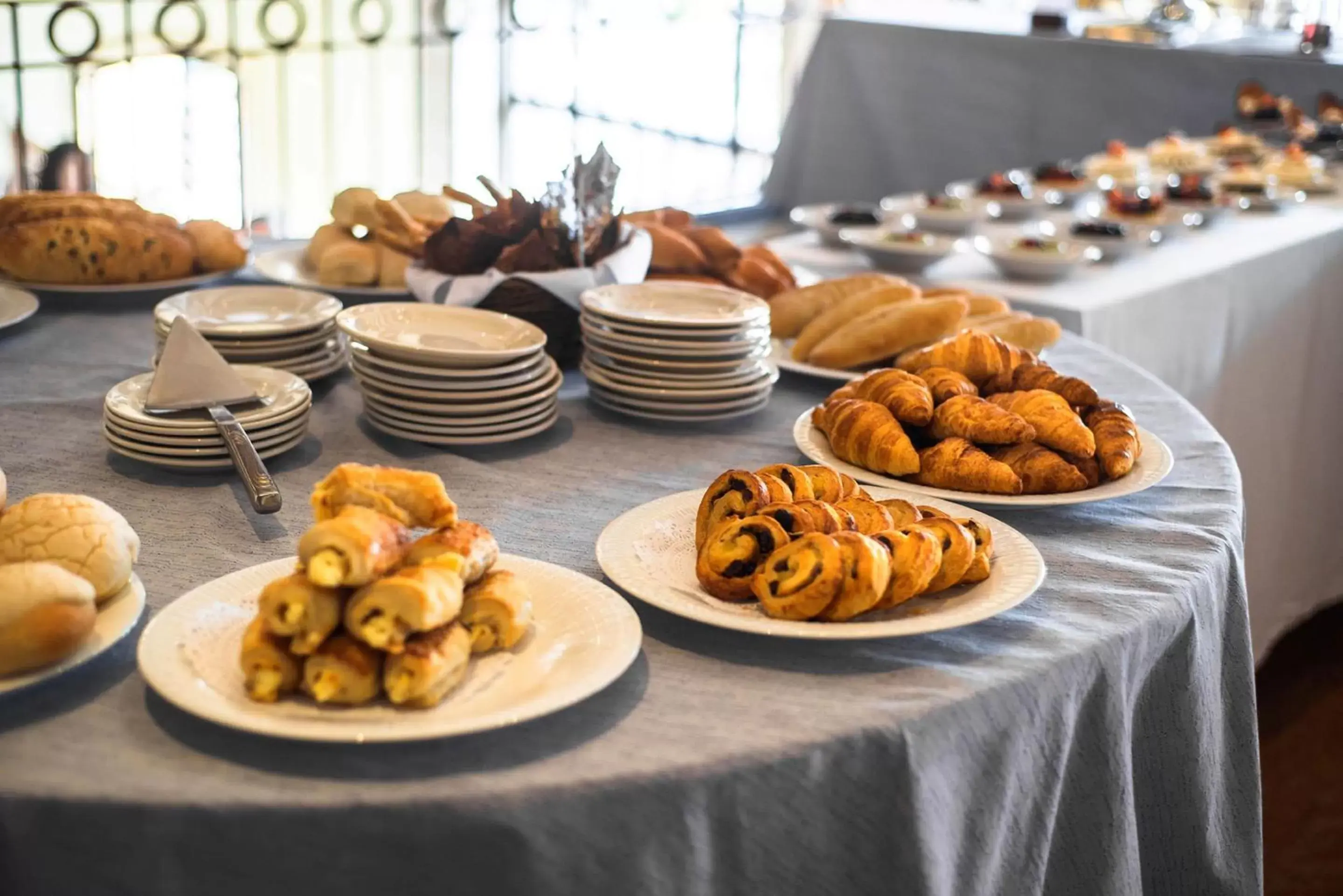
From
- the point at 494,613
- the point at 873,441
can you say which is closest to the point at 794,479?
the point at 873,441

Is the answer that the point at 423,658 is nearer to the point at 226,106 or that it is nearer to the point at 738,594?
the point at 738,594

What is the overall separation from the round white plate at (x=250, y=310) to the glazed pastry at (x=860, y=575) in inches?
28.5

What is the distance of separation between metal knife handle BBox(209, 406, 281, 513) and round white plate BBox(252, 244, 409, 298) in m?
0.47

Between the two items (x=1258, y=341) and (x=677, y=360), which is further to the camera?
(x=1258, y=341)

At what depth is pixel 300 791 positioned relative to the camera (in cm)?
64

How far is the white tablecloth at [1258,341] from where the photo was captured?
79.2 inches

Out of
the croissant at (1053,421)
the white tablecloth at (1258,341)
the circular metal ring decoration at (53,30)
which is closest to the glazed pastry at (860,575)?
the croissant at (1053,421)

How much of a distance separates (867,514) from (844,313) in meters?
0.60

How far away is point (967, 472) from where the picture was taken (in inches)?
40.4

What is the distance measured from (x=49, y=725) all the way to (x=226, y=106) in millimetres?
6562

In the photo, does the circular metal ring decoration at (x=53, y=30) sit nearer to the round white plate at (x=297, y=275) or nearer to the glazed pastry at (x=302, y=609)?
the round white plate at (x=297, y=275)

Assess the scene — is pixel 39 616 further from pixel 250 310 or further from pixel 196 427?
pixel 250 310

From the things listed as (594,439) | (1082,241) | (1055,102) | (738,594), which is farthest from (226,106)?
(738,594)

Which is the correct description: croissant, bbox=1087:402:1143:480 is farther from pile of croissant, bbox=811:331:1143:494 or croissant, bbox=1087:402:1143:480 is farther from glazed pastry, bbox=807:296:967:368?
glazed pastry, bbox=807:296:967:368
